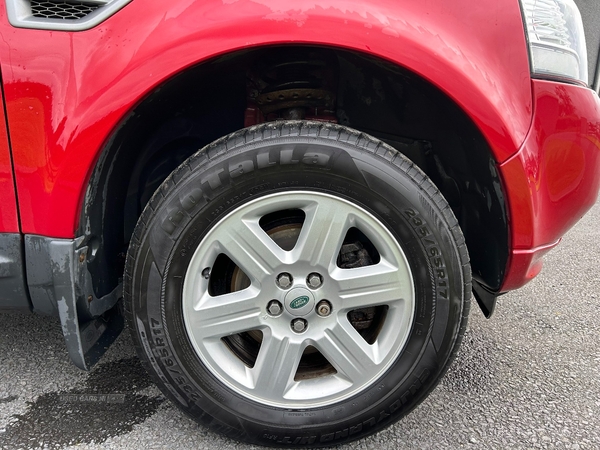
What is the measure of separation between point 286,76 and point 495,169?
0.74 meters

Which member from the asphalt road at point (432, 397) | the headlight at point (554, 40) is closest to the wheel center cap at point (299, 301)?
the asphalt road at point (432, 397)

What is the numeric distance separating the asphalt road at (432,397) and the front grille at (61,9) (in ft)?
4.04

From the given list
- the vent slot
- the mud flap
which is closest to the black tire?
the mud flap

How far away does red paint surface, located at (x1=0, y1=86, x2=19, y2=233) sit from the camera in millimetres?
1243

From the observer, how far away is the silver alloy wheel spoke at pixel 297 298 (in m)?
1.30

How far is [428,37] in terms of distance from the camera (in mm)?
1218

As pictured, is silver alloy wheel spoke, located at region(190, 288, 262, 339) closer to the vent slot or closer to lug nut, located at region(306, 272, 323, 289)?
lug nut, located at region(306, 272, 323, 289)

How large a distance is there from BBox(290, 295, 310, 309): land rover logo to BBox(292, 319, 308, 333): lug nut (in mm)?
52

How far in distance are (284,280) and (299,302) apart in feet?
0.25

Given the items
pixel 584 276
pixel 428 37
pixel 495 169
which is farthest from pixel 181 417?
pixel 584 276

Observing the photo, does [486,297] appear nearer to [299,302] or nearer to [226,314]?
[299,302]

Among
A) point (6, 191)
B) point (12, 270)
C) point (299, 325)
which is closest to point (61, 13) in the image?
point (6, 191)

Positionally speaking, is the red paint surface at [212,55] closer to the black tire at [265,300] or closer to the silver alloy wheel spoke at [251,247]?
the black tire at [265,300]

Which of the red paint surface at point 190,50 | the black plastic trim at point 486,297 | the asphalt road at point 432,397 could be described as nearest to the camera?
the red paint surface at point 190,50
